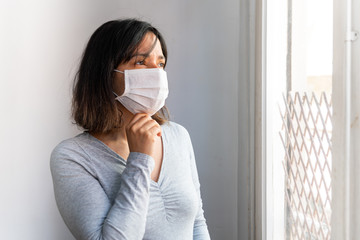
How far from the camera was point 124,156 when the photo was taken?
1.11 meters

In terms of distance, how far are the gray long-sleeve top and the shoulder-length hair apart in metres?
0.06

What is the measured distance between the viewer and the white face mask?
111cm

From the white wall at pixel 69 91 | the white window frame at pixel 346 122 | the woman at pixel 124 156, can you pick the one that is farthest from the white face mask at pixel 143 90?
the white wall at pixel 69 91

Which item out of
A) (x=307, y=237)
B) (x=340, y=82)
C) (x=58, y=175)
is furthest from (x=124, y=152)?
(x=307, y=237)

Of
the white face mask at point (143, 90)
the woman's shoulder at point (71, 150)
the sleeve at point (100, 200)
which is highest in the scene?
the white face mask at point (143, 90)

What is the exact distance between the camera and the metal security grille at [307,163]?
4.30ft

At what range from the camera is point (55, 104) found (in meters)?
1.99

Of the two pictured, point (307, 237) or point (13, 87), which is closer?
point (307, 237)

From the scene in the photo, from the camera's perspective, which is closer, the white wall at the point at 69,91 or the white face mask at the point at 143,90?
the white face mask at the point at 143,90

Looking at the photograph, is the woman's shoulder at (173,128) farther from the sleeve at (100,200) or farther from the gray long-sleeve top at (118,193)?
the sleeve at (100,200)

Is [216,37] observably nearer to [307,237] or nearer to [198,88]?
[198,88]

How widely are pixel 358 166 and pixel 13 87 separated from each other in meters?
1.56

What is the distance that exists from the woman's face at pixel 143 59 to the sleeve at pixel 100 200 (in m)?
0.24

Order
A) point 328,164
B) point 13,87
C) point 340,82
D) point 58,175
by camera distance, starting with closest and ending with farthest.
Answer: point 58,175, point 340,82, point 328,164, point 13,87
